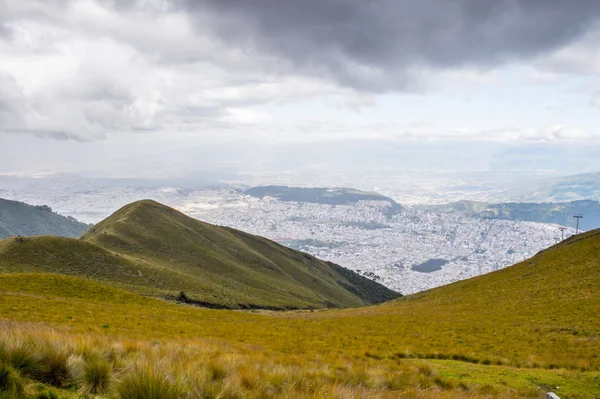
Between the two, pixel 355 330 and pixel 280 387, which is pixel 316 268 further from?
pixel 280 387

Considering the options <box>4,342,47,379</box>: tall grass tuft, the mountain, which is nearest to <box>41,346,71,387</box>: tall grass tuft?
<box>4,342,47,379</box>: tall grass tuft

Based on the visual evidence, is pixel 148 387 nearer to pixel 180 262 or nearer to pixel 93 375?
pixel 93 375

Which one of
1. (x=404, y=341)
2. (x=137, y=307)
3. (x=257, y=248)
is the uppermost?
(x=404, y=341)

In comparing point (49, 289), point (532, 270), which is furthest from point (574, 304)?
point (49, 289)

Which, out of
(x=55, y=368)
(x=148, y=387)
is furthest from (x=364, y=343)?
(x=148, y=387)

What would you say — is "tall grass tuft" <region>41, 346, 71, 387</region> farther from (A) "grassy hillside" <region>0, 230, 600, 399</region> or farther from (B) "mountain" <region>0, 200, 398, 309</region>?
(B) "mountain" <region>0, 200, 398, 309</region>

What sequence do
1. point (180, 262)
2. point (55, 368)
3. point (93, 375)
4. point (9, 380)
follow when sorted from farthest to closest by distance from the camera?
point (180, 262) → point (55, 368) → point (93, 375) → point (9, 380)
